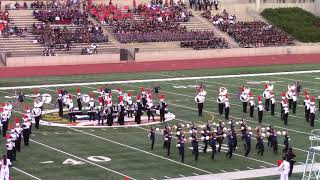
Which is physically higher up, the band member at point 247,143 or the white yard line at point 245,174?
the band member at point 247,143

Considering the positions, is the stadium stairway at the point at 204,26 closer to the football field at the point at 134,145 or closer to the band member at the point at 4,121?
the football field at the point at 134,145

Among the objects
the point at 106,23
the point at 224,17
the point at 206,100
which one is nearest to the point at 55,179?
the point at 206,100

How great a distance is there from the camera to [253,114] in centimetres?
3381

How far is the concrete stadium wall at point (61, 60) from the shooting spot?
1970 inches

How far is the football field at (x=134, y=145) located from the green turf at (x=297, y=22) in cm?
2231

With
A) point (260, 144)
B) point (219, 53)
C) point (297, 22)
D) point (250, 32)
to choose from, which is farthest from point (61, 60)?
point (260, 144)

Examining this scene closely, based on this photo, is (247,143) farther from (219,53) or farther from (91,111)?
(219,53)

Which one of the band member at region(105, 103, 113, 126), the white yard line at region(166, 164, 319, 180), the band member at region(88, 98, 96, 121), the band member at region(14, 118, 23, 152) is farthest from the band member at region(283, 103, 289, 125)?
the band member at region(14, 118, 23, 152)

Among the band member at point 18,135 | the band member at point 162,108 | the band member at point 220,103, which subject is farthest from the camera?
the band member at point 220,103

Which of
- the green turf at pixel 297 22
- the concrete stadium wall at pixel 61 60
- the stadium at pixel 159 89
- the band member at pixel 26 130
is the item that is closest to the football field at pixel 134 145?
the stadium at pixel 159 89

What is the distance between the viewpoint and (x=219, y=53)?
2287 inches

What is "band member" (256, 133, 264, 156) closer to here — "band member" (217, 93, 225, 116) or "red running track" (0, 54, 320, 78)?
"band member" (217, 93, 225, 116)

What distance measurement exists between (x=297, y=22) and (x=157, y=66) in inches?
807

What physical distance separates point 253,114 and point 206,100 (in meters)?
4.17
